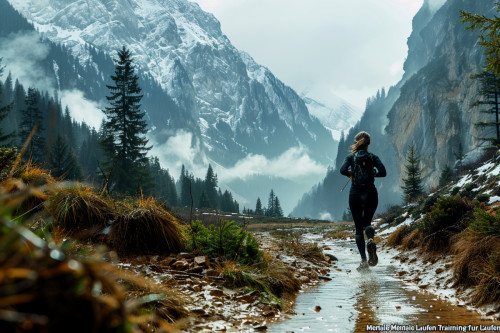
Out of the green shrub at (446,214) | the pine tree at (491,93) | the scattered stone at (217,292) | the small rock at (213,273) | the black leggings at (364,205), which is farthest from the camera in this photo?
the pine tree at (491,93)

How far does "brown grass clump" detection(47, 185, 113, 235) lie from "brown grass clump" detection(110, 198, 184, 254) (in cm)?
38

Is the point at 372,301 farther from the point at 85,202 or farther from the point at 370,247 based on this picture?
the point at 85,202

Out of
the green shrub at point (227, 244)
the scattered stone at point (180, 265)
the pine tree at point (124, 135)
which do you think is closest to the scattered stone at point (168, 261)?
the scattered stone at point (180, 265)

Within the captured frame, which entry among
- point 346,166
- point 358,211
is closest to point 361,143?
point 346,166

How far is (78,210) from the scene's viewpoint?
637 centimetres

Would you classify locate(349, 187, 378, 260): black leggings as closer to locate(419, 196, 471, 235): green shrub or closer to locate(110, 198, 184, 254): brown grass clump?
locate(419, 196, 471, 235): green shrub

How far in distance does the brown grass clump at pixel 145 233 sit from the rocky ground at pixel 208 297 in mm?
396

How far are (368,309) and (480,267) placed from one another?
1615 mm

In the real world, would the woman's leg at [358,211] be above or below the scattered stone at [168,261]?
above

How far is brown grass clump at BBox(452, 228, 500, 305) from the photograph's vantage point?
422 cm

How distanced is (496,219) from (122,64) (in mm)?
46814

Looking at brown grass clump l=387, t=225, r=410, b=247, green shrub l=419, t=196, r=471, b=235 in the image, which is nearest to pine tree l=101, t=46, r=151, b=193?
brown grass clump l=387, t=225, r=410, b=247

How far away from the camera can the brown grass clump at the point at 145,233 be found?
6.04 meters

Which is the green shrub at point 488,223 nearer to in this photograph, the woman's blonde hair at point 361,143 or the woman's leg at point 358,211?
the woman's leg at point 358,211
